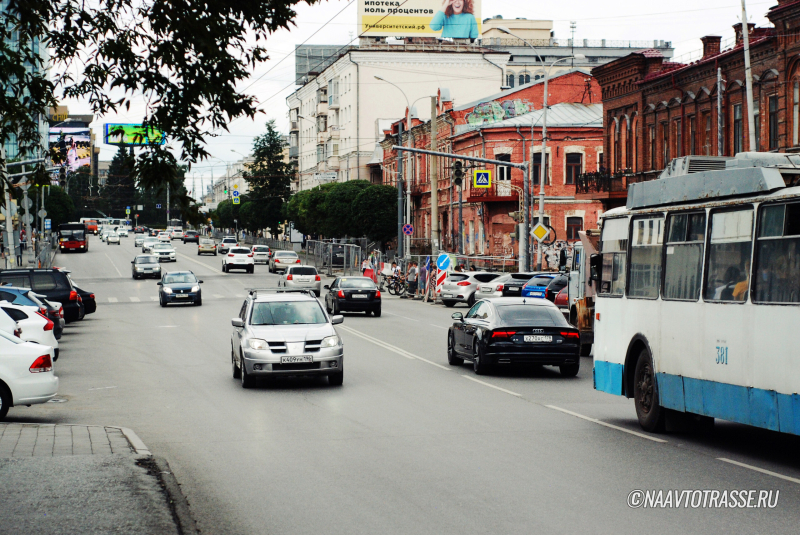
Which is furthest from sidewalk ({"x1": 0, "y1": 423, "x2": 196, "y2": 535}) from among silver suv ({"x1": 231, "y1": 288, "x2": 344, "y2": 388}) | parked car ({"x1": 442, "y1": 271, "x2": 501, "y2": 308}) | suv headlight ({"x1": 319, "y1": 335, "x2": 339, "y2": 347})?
parked car ({"x1": 442, "y1": 271, "x2": 501, "y2": 308})

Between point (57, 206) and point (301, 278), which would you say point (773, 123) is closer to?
point (301, 278)

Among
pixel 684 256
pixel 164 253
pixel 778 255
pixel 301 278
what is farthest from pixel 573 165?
pixel 778 255

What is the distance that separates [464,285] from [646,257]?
31.6 metres

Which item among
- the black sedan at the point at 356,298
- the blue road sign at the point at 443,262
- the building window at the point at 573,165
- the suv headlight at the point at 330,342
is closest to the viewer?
the suv headlight at the point at 330,342

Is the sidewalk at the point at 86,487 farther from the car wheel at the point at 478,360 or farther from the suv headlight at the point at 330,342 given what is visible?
the car wheel at the point at 478,360

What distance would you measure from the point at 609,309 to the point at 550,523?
6.61 m

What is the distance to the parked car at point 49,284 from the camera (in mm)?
A: 30953

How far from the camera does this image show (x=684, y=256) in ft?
38.7

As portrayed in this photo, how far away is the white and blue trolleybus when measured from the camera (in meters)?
9.78

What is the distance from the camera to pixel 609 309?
1399cm

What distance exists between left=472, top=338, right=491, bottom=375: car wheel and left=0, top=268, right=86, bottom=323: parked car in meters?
15.9

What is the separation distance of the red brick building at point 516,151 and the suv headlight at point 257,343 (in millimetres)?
41496

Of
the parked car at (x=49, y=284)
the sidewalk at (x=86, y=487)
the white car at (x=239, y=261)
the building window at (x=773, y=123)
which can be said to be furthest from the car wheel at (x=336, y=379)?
the white car at (x=239, y=261)

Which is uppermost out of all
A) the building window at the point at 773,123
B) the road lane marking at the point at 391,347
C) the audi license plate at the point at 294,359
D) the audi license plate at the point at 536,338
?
the building window at the point at 773,123
